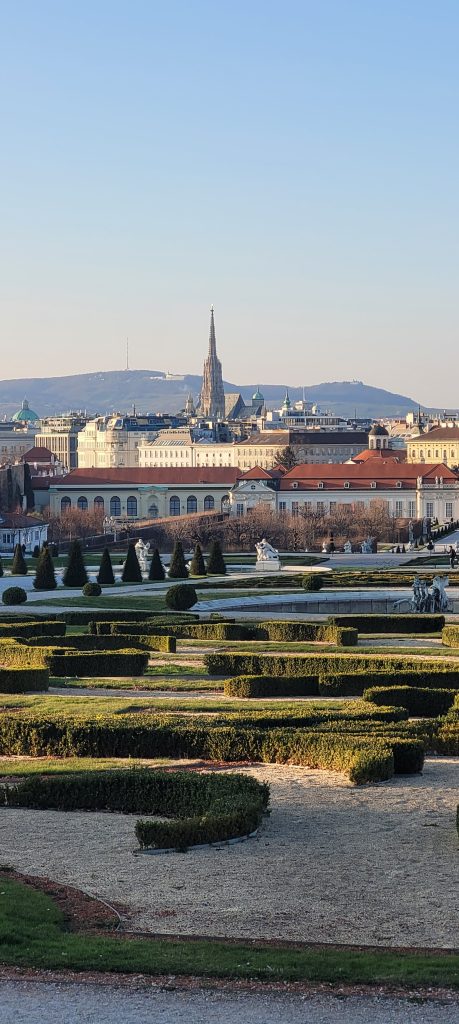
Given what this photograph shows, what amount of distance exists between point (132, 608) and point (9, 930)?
32.3 m

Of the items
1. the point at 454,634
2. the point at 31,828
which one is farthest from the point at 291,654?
the point at 31,828

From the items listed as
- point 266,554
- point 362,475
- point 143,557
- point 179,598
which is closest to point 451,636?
point 179,598

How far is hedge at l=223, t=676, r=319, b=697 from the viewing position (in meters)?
26.4

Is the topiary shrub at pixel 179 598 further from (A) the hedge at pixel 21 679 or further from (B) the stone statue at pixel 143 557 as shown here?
(B) the stone statue at pixel 143 557

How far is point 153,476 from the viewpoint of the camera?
132m

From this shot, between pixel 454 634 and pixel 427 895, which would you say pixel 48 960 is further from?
pixel 454 634

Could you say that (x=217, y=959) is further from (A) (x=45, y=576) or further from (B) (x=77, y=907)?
(A) (x=45, y=576)

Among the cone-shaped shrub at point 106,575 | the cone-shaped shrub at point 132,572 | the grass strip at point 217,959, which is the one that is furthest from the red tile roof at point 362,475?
the grass strip at point 217,959

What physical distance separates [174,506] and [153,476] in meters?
4.30

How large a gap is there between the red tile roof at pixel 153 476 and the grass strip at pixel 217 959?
381 feet

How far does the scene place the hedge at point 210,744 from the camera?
19094 millimetres

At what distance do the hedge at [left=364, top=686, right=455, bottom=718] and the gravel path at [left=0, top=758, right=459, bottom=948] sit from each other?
19.2 ft

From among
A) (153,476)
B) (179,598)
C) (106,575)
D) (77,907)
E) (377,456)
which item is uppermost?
(377,456)

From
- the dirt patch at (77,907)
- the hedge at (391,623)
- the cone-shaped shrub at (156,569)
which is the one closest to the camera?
the dirt patch at (77,907)
